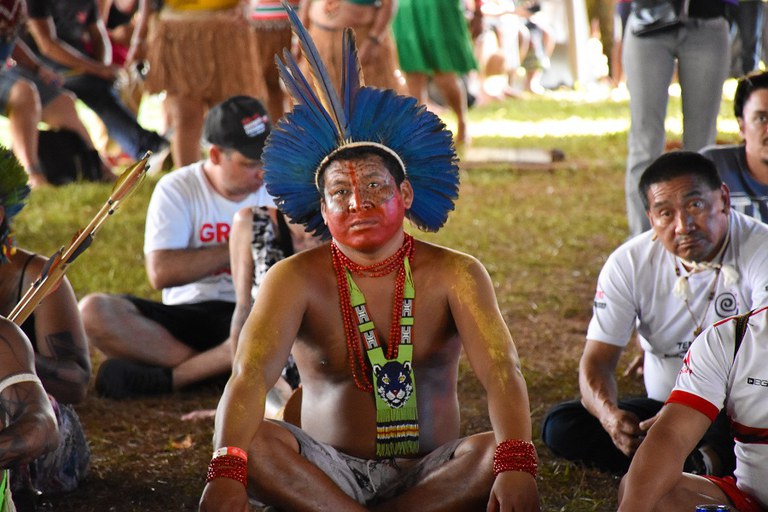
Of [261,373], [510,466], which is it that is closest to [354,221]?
[261,373]

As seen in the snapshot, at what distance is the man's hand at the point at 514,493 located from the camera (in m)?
3.02

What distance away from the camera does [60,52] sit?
976 centimetres

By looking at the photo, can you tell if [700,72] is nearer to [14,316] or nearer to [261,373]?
[261,373]

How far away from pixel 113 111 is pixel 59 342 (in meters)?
6.43

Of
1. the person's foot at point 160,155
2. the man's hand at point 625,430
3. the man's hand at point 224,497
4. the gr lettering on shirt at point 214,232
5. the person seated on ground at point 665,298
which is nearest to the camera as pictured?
the man's hand at point 224,497

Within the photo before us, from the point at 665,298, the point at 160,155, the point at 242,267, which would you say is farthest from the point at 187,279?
the point at 160,155

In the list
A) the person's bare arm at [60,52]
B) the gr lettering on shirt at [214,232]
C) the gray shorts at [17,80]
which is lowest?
the gr lettering on shirt at [214,232]

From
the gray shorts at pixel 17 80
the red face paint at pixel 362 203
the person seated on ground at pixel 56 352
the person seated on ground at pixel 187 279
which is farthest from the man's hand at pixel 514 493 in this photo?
the gray shorts at pixel 17 80

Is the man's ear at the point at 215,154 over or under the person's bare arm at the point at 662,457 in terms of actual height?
over

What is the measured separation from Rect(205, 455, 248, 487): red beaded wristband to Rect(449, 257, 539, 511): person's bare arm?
0.64 metres

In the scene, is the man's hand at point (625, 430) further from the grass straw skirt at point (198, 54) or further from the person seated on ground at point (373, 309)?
the grass straw skirt at point (198, 54)

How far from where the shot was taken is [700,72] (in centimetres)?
603

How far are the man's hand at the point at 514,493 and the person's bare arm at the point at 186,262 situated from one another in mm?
2425

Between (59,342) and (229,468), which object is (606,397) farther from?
(59,342)
